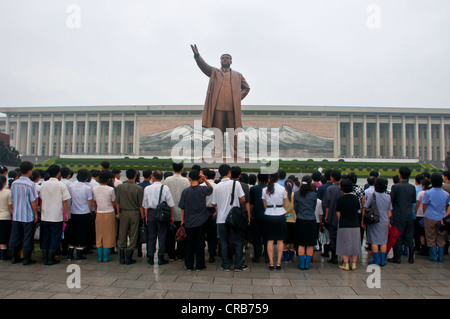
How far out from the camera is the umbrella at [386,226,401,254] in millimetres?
4086

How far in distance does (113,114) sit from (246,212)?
41881 millimetres

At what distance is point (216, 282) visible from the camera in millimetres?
3240

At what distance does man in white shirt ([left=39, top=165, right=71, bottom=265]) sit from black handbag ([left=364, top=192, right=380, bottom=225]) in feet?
13.2

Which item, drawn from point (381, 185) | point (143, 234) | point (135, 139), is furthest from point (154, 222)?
point (135, 139)

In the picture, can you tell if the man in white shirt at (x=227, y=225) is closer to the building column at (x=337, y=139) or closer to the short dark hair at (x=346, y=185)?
the short dark hair at (x=346, y=185)

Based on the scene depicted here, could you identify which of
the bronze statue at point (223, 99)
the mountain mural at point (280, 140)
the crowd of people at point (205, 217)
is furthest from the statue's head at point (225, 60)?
the mountain mural at point (280, 140)

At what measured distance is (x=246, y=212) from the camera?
370 cm

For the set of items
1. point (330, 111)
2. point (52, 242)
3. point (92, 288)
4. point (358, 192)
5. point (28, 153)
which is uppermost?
point (330, 111)

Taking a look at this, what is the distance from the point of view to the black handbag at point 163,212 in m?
3.81

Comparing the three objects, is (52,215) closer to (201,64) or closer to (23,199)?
(23,199)

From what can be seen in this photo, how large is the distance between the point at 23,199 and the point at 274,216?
3338 millimetres
